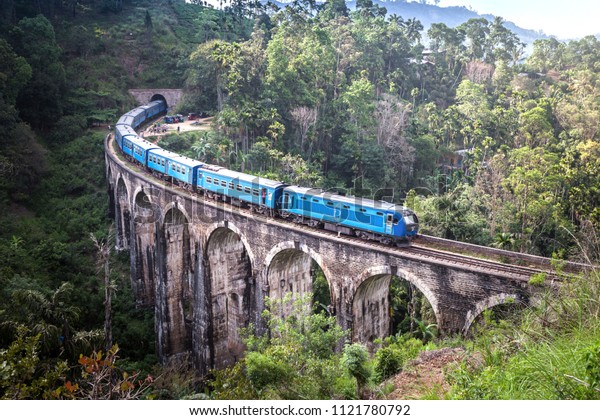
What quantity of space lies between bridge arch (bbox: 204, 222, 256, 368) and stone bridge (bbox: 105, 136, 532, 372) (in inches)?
2.3

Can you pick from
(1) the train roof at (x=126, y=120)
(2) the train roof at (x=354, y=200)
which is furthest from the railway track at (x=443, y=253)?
(1) the train roof at (x=126, y=120)

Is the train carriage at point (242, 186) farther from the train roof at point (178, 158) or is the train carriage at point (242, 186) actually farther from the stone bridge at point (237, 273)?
the train roof at point (178, 158)

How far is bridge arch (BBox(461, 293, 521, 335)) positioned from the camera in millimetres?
16094

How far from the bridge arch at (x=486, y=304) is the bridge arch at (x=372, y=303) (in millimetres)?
2390

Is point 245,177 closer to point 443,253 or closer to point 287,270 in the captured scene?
point 287,270

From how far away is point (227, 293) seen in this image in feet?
93.9

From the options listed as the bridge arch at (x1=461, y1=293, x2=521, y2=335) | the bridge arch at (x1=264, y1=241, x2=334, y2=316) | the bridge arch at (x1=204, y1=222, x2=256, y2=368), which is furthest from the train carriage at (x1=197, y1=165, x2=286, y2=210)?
the bridge arch at (x1=461, y1=293, x2=521, y2=335)

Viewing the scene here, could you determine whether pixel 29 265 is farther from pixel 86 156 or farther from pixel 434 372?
pixel 434 372

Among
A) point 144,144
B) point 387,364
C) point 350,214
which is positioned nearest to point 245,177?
point 350,214

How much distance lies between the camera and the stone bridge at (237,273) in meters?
17.6

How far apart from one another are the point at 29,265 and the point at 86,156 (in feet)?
59.7

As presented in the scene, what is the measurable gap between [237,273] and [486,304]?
15.6 meters

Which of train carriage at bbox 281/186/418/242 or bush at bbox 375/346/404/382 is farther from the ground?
train carriage at bbox 281/186/418/242

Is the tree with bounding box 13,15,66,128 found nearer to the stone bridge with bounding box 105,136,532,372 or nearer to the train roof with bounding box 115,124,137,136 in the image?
the train roof with bounding box 115,124,137,136
